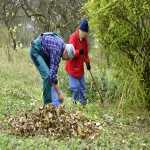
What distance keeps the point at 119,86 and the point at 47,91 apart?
134 centimetres

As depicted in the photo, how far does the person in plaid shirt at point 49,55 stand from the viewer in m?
4.92

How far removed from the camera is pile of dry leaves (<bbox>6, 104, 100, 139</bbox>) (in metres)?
4.70

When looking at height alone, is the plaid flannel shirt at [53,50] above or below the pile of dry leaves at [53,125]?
above

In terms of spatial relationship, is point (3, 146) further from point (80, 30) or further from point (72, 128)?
point (80, 30)

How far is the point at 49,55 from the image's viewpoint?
5.13 metres

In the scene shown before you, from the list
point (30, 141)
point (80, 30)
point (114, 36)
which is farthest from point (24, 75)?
point (30, 141)

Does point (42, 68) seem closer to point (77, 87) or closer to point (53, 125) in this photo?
point (53, 125)

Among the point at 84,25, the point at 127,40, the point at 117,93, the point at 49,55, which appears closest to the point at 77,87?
the point at 84,25

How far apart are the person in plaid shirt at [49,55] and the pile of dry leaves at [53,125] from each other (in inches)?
13.1

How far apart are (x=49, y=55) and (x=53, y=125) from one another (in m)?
1.17

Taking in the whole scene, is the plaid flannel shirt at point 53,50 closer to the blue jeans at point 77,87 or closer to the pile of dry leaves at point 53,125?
the pile of dry leaves at point 53,125

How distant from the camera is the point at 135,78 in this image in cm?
538

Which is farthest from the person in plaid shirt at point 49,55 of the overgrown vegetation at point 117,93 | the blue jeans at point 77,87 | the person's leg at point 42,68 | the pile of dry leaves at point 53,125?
the blue jeans at point 77,87

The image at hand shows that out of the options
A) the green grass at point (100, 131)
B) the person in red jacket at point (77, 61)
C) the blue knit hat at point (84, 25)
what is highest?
the blue knit hat at point (84, 25)
